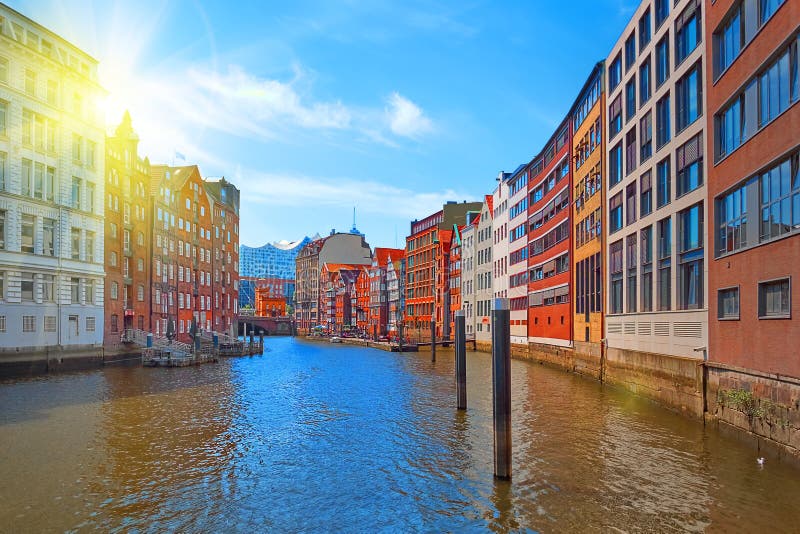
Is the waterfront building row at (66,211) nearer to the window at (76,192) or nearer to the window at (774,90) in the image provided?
the window at (76,192)

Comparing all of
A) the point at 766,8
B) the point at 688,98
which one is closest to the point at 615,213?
the point at 688,98

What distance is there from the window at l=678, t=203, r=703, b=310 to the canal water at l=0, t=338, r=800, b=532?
4.85 metres

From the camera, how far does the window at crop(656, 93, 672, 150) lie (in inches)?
1203

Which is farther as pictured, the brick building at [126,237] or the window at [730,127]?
the brick building at [126,237]

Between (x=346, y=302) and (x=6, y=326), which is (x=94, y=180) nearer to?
(x=6, y=326)

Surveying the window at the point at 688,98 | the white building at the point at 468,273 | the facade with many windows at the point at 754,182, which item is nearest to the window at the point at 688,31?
the window at the point at 688,98

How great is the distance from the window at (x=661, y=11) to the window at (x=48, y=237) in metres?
41.5

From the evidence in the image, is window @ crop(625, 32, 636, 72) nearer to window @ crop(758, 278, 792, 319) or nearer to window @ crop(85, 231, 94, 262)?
window @ crop(758, 278, 792, 319)

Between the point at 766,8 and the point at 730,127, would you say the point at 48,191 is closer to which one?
the point at 730,127

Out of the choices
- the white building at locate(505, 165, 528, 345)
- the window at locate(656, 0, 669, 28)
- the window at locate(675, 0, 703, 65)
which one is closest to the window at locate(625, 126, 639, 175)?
the window at locate(656, 0, 669, 28)

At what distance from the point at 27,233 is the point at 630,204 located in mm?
39507

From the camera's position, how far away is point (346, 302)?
161 metres

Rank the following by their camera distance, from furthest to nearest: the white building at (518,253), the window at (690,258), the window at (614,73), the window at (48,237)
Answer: the white building at (518,253) → the window at (48,237) → the window at (614,73) → the window at (690,258)

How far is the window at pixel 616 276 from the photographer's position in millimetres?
38031
